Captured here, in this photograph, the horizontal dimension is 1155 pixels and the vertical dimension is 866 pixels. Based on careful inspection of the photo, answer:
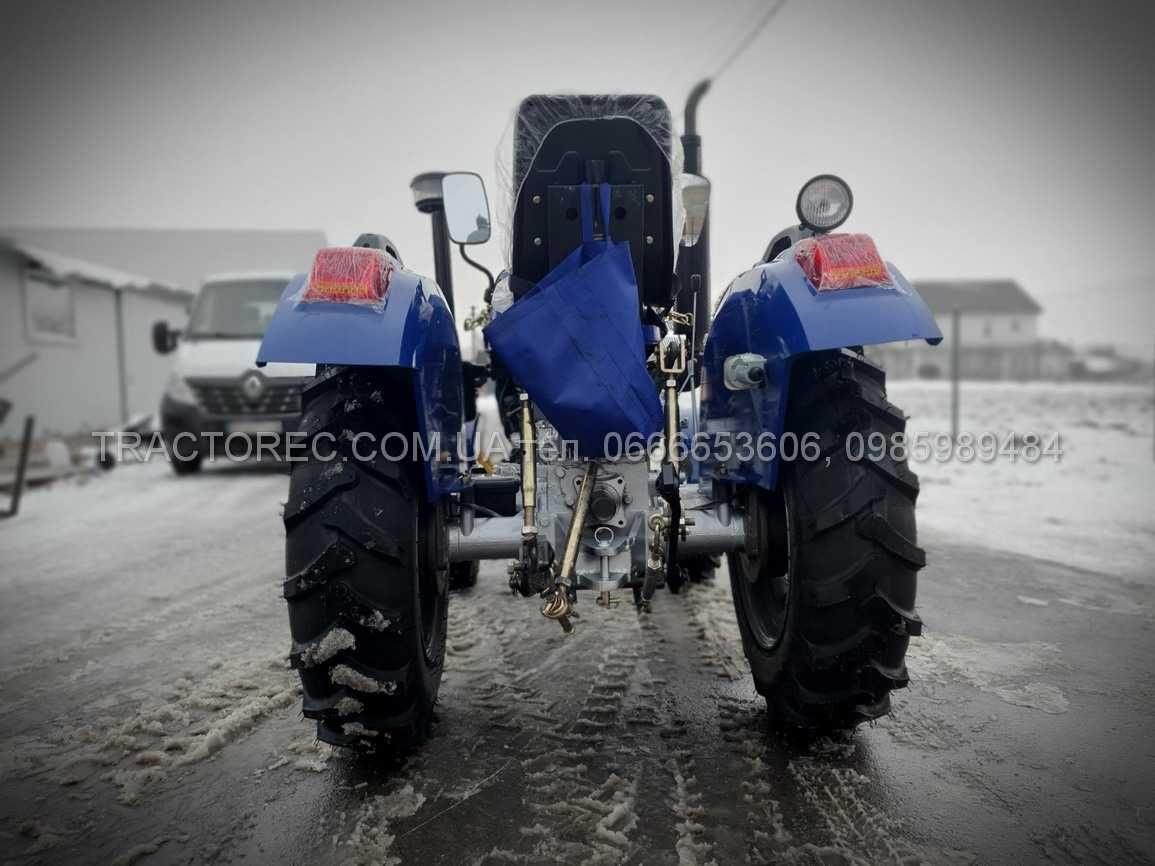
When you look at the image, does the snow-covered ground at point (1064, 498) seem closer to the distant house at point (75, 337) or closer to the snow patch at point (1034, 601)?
the snow patch at point (1034, 601)

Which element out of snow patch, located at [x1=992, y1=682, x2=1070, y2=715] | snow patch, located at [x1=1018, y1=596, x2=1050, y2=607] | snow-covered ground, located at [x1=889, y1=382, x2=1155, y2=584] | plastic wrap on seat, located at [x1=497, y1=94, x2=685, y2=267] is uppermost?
plastic wrap on seat, located at [x1=497, y1=94, x2=685, y2=267]

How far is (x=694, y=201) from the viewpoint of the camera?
2391 mm

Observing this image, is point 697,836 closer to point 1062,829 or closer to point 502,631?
point 1062,829

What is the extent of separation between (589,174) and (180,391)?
27.9ft

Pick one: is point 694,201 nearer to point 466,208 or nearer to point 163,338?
point 466,208

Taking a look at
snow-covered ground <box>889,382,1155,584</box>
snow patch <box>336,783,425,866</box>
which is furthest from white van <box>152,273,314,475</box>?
snow patch <box>336,783,425,866</box>

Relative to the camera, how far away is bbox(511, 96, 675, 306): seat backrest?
2215 millimetres

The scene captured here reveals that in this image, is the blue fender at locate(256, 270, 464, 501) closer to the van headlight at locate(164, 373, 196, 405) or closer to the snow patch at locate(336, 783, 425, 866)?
the snow patch at locate(336, 783, 425, 866)

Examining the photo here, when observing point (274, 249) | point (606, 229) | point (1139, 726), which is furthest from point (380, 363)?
point (274, 249)

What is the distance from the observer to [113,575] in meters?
4.84

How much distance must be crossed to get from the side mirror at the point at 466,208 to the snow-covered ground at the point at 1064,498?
3.16 m

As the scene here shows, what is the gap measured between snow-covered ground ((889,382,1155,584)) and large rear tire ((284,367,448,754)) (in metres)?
3.52

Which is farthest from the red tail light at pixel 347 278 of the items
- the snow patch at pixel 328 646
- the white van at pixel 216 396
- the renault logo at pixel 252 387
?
the renault logo at pixel 252 387

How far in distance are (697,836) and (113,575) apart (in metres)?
4.44
